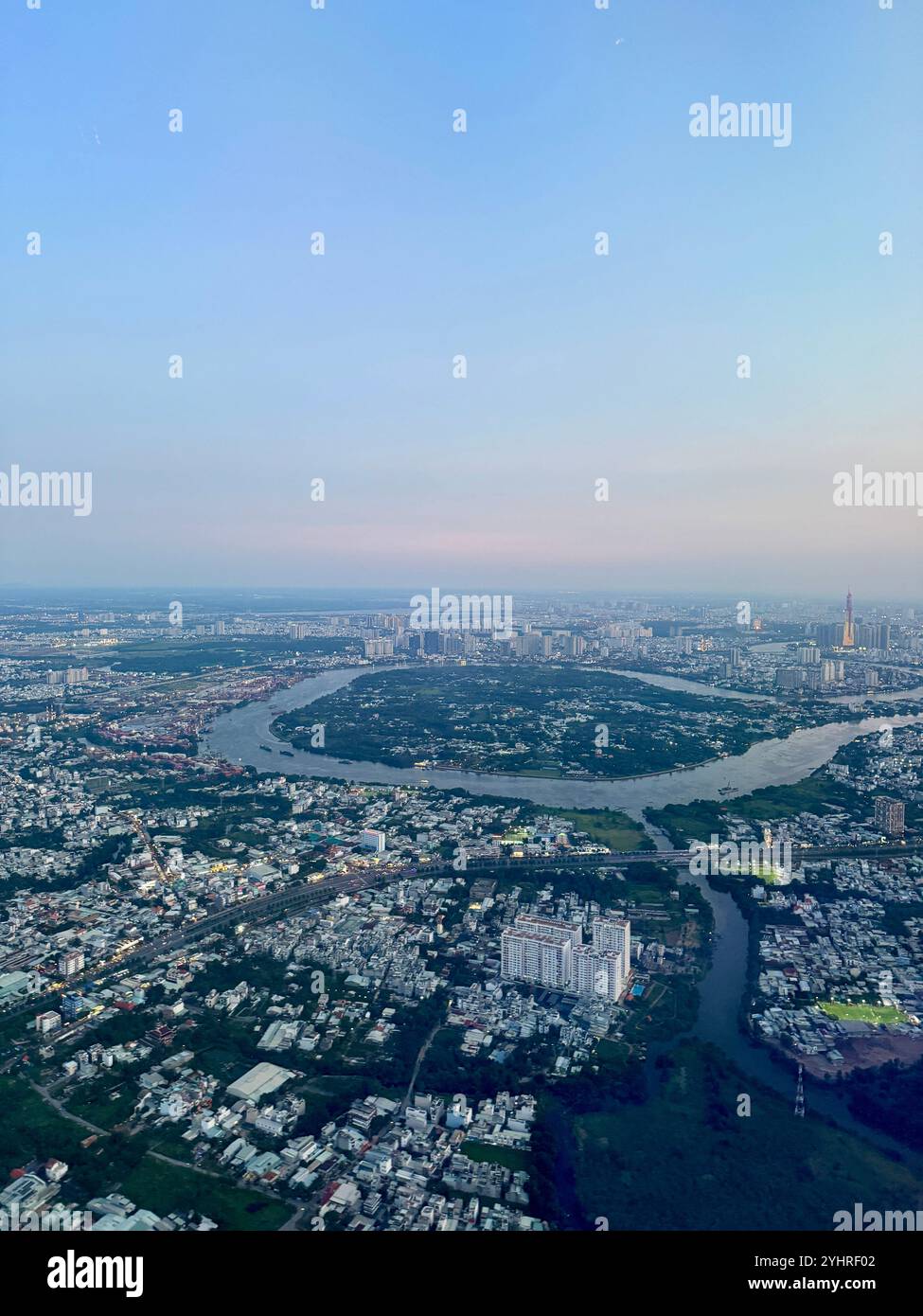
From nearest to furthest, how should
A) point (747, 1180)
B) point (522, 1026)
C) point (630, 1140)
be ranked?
point (747, 1180), point (630, 1140), point (522, 1026)

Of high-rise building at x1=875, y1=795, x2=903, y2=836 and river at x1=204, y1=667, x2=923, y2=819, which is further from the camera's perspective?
river at x1=204, y1=667, x2=923, y2=819

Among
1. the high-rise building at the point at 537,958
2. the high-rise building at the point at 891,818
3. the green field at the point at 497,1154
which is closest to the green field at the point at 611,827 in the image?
the high-rise building at the point at 891,818

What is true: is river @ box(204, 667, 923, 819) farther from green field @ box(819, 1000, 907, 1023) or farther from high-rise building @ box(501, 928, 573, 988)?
green field @ box(819, 1000, 907, 1023)

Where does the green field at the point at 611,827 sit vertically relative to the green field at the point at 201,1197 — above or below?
above

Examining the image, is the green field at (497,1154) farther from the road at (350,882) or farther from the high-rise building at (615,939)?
the road at (350,882)

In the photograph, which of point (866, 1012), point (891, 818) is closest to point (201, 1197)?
point (866, 1012)

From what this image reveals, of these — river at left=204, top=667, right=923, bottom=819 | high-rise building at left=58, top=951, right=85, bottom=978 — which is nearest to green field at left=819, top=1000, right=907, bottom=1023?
river at left=204, top=667, right=923, bottom=819
